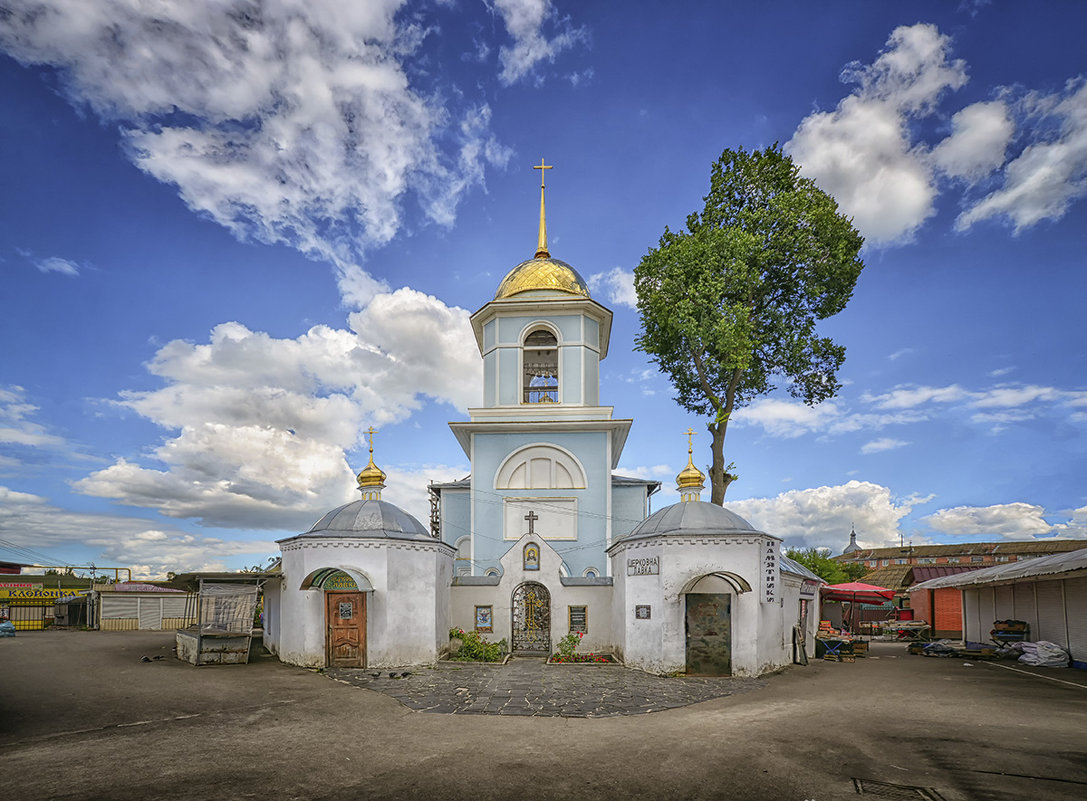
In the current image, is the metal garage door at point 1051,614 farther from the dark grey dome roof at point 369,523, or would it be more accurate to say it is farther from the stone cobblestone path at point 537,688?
the dark grey dome roof at point 369,523

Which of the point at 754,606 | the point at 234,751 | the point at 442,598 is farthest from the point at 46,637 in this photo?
the point at 754,606

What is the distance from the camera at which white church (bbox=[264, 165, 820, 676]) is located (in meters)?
16.3

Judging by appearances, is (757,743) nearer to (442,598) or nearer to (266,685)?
(266,685)

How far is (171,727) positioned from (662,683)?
9.14 m

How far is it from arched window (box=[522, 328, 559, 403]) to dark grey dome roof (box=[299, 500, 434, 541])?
26.0ft

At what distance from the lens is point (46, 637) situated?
86.1 ft

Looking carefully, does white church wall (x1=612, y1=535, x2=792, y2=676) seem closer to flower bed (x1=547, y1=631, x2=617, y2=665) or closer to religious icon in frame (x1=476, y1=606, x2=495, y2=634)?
flower bed (x1=547, y1=631, x2=617, y2=665)

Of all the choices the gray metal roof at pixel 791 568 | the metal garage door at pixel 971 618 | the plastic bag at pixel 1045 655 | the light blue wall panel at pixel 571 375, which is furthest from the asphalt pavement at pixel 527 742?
the light blue wall panel at pixel 571 375

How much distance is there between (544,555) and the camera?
786 inches

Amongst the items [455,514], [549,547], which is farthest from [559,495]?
[455,514]

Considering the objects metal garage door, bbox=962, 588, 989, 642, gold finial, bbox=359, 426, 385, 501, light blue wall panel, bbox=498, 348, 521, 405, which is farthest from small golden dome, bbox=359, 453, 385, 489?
metal garage door, bbox=962, 588, 989, 642

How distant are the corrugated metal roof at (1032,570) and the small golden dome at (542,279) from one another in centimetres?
1547

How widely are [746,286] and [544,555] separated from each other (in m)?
10.8

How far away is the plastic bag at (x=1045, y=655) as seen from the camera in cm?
1856
